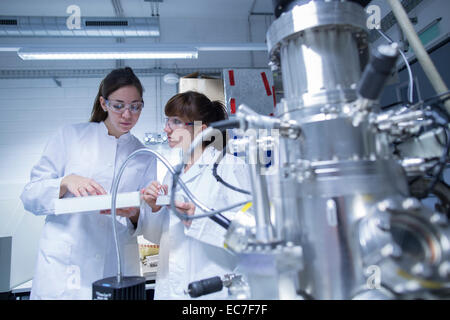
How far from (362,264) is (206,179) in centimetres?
80

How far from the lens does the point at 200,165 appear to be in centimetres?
120

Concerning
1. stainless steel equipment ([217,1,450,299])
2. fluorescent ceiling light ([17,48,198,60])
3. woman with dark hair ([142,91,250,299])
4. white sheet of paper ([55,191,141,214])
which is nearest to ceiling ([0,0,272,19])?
fluorescent ceiling light ([17,48,198,60])

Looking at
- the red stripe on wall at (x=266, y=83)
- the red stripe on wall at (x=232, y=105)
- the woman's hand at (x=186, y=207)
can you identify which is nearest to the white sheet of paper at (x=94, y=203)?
the woman's hand at (x=186, y=207)

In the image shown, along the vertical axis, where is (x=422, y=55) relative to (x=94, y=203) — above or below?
above

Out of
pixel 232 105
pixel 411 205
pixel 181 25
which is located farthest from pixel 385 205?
pixel 181 25

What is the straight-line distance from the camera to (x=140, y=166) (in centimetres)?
129

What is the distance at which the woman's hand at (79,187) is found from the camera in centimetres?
101

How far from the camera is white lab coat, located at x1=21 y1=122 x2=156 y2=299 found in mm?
1093

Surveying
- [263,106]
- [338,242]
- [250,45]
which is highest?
[250,45]

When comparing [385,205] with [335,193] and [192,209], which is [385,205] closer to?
[335,193]

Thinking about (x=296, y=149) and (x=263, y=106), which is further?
(x=263, y=106)

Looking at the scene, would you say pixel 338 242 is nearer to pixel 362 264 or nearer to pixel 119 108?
pixel 362 264

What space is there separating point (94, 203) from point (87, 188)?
0.92ft
